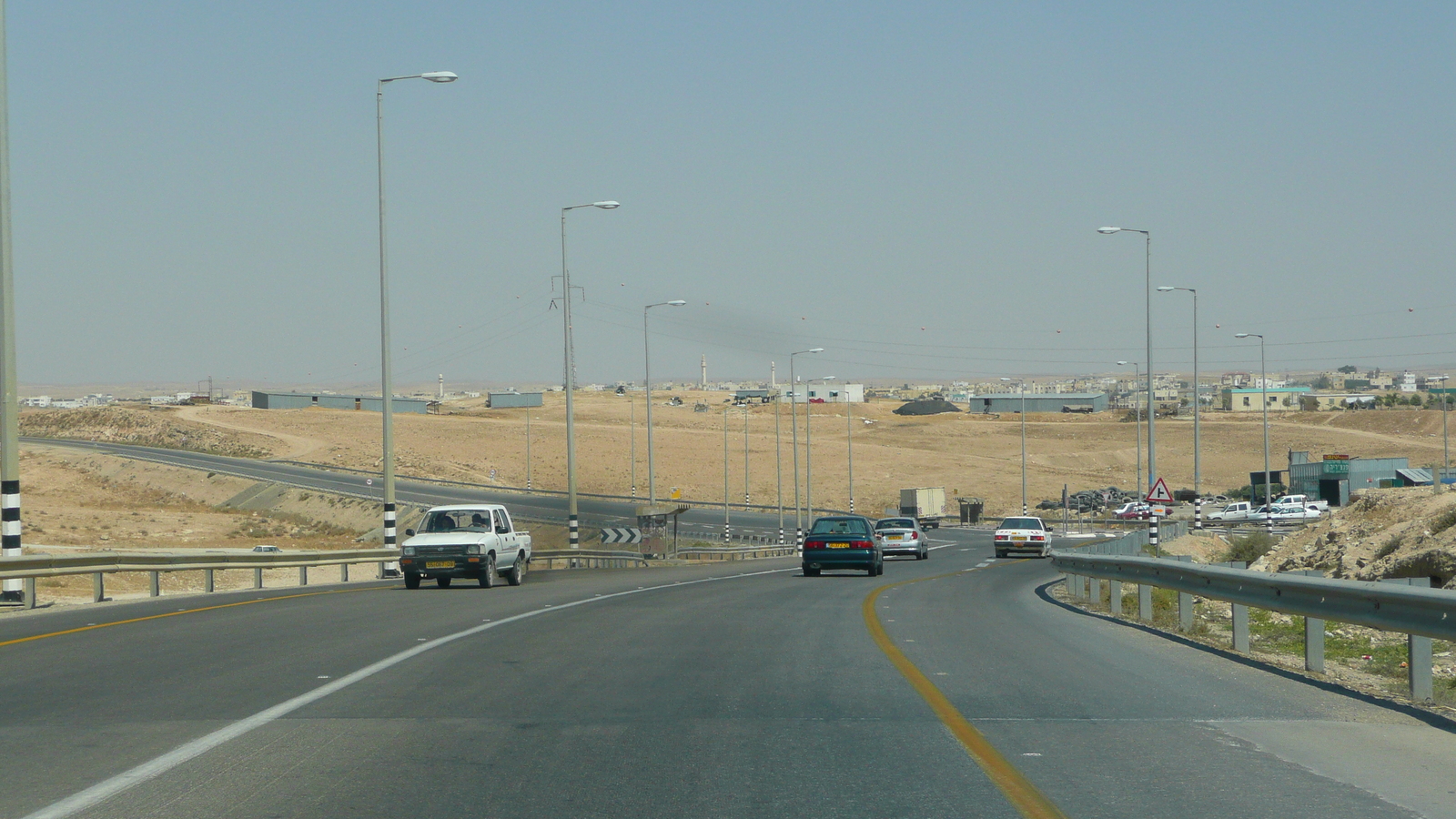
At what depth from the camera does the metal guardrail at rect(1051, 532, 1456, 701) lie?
34.6 feet

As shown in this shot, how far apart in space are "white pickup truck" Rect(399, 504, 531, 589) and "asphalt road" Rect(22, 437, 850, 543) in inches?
1563

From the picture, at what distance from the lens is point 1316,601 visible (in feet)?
41.6

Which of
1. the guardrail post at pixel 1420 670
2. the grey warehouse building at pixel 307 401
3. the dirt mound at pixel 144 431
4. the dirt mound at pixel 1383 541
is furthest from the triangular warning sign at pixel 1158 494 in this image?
the grey warehouse building at pixel 307 401

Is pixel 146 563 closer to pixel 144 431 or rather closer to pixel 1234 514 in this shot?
pixel 1234 514

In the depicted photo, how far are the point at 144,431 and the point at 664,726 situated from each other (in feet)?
433

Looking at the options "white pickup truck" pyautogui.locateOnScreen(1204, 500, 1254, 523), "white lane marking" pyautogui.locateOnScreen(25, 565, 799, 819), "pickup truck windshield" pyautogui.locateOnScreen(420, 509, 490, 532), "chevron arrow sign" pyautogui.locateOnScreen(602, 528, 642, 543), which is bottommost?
"white pickup truck" pyautogui.locateOnScreen(1204, 500, 1254, 523)

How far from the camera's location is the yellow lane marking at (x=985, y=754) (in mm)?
7062

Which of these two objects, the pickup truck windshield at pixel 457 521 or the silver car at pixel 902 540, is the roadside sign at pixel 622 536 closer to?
the silver car at pixel 902 540

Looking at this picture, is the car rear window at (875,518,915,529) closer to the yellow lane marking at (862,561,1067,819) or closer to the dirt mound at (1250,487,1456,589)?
the dirt mound at (1250,487,1456,589)

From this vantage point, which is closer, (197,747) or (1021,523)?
(197,747)

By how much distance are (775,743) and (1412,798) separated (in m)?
3.57

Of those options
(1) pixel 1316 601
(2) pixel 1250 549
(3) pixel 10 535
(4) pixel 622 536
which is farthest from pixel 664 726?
(4) pixel 622 536

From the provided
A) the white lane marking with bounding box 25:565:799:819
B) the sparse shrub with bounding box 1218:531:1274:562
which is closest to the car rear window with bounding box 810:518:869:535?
the sparse shrub with bounding box 1218:531:1274:562

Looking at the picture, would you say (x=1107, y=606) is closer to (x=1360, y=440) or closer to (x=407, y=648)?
(x=407, y=648)
